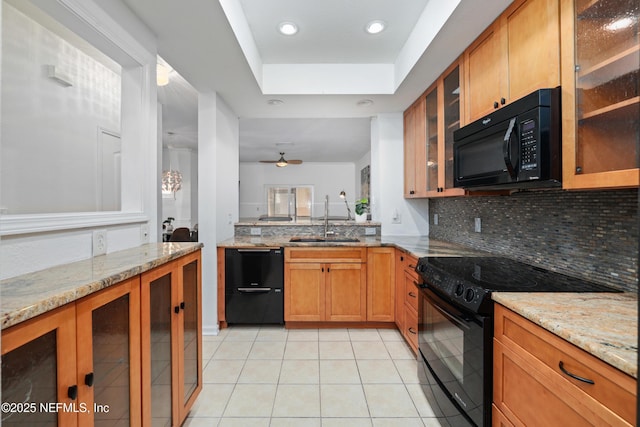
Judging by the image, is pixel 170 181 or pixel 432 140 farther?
pixel 170 181

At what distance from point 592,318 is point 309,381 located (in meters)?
1.68

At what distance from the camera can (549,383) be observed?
966 mm

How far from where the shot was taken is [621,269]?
4.26 feet

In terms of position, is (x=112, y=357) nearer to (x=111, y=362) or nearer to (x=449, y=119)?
(x=111, y=362)

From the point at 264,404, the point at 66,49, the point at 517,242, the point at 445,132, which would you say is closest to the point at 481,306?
the point at 517,242

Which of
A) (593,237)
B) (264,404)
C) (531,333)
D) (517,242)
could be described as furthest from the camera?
(517,242)

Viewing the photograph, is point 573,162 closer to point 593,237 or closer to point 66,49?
point 593,237

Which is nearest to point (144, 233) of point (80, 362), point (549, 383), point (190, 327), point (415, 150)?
point (190, 327)

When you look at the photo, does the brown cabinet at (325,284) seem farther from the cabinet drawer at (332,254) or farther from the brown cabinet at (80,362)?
the brown cabinet at (80,362)

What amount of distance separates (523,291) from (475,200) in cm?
137

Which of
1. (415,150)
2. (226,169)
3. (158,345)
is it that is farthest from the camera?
(226,169)

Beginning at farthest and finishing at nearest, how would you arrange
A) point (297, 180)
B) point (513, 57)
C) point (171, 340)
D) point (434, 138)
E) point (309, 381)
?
point (297, 180) < point (434, 138) < point (309, 381) < point (513, 57) < point (171, 340)

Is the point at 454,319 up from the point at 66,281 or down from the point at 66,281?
down

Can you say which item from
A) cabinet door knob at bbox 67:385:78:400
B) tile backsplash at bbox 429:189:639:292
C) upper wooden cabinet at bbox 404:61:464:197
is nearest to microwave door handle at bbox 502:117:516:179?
tile backsplash at bbox 429:189:639:292
